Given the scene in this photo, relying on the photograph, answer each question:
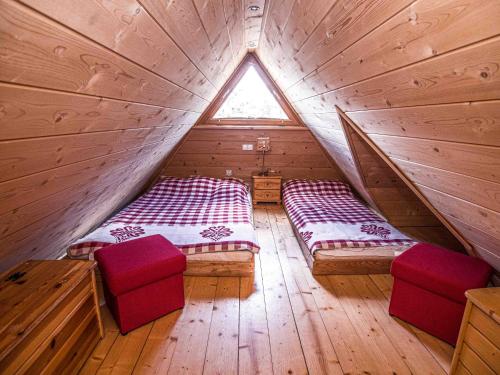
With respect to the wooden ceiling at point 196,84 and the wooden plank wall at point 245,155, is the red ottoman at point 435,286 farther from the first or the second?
the wooden plank wall at point 245,155

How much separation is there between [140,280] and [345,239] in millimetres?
1740

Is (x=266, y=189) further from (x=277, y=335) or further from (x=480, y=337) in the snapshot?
(x=480, y=337)

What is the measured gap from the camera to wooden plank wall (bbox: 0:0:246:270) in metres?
0.61

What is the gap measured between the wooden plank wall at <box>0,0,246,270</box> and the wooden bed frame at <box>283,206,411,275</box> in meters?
1.74

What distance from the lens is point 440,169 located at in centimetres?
146

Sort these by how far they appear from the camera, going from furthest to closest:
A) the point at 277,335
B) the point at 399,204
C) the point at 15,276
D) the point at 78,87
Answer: the point at 399,204 → the point at 277,335 → the point at 15,276 → the point at 78,87

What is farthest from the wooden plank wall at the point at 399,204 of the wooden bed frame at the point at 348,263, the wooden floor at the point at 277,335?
the wooden floor at the point at 277,335

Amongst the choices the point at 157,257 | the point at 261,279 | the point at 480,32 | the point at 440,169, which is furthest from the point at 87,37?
the point at 261,279

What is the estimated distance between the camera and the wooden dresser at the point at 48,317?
113 centimetres

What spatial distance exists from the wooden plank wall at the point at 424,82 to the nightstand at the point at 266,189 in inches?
84.0

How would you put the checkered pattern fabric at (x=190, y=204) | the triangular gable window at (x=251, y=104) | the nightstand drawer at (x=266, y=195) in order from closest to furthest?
the checkered pattern fabric at (x=190, y=204) < the triangular gable window at (x=251, y=104) < the nightstand drawer at (x=266, y=195)

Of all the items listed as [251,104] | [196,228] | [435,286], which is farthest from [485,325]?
[251,104]

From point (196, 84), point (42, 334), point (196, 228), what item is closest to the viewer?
point (42, 334)

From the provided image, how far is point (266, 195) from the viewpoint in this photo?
4211 mm
